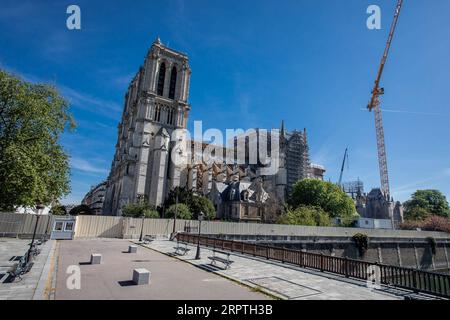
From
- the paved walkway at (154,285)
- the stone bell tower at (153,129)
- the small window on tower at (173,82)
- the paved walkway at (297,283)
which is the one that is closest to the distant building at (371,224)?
the stone bell tower at (153,129)

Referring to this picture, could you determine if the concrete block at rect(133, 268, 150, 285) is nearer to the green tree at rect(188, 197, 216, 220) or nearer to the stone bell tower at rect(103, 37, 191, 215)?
the green tree at rect(188, 197, 216, 220)

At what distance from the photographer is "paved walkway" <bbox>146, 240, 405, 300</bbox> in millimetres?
8617

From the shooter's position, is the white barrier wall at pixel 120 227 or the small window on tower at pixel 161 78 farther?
the small window on tower at pixel 161 78

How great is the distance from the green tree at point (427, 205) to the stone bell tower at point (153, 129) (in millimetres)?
76038

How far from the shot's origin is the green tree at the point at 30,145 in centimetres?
2006

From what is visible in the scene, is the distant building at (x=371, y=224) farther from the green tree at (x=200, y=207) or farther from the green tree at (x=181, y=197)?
the green tree at (x=181, y=197)

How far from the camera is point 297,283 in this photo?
10336mm

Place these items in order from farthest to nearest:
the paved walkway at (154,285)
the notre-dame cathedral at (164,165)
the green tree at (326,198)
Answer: the green tree at (326,198), the notre-dame cathedral at (164,165), the paved walkway at (154,285)

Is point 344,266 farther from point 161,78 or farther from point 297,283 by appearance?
point 161,78

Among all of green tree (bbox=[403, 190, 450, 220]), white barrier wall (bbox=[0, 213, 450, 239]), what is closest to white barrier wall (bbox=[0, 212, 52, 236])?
white barrier wall (bbox=[0, 213, 450, 239])

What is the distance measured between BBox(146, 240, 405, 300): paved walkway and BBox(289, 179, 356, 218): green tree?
54571mm

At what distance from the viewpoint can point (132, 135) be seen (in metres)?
67.1

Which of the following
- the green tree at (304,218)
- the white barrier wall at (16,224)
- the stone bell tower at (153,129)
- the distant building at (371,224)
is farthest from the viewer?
the distant building at (371,224)

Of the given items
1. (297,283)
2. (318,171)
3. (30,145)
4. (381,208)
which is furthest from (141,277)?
(318,171)
